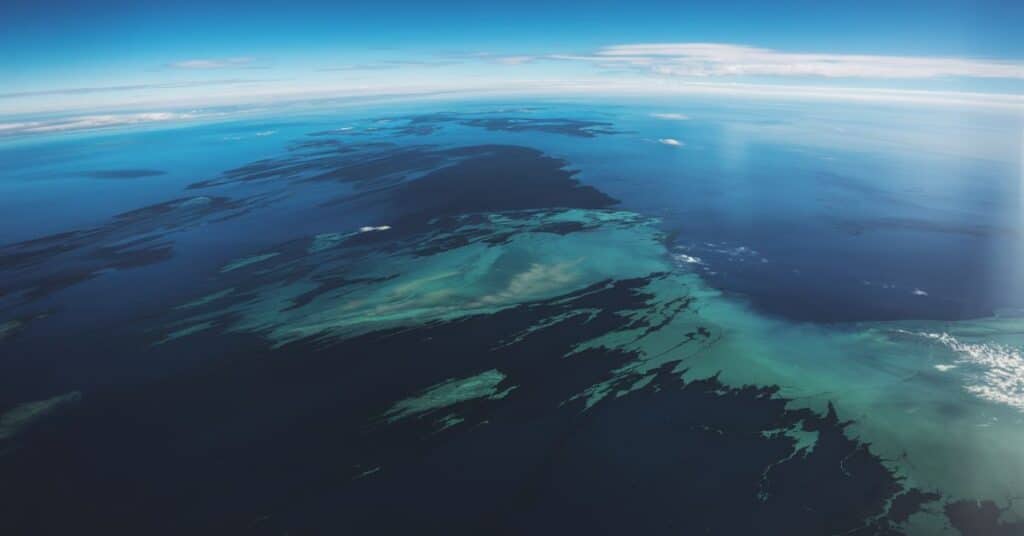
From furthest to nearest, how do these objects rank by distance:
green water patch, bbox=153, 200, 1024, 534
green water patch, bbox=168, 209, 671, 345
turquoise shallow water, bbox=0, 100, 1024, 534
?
green water patch, bbox=168, 209, 671, 345 < green water patch, bbox=153, 200, 1024, 534 < turquoise shallow water, bbox=0, 100, 1024, 534

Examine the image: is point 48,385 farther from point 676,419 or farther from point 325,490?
point 676,419

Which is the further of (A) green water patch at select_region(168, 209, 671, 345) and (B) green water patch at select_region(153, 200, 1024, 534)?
(A) green water patch at select_region(168, 209, 671, 345)

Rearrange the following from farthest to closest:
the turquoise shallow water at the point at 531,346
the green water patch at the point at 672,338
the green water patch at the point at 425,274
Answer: the green water patch at the point at 425,274 → the green water patch at the point at 672,338 → the turquoise shallow water at the point at 531,346

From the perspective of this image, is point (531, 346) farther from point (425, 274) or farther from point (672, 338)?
point (425, 274)

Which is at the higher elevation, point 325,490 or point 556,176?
point 556,176

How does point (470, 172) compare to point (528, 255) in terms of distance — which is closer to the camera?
point (528, 255)

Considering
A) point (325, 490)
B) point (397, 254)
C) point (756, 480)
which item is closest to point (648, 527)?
point (756, 480)

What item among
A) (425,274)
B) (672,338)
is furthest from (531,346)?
(425,274)

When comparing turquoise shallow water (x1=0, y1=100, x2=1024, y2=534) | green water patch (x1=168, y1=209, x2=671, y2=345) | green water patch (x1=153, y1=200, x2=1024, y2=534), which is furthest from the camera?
green water patch (x1=168, y1=209, x2=671, y2=345)
